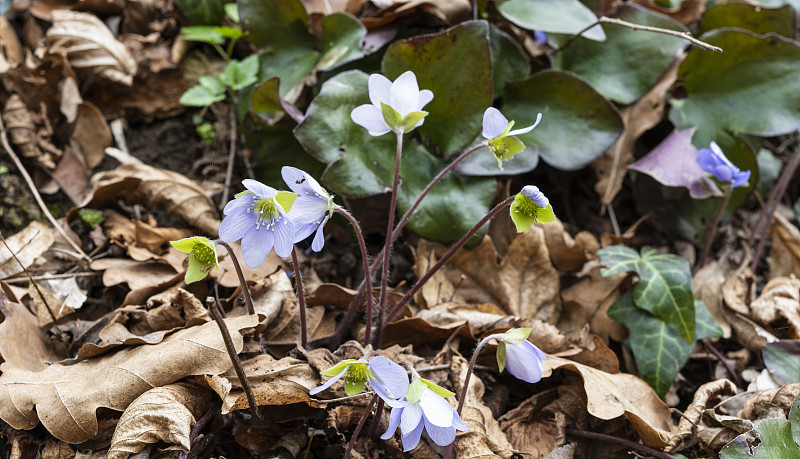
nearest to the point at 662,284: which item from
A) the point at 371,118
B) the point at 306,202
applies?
the point at 371,118

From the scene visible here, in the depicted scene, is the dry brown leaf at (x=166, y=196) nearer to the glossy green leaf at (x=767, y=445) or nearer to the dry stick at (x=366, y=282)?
the dry stick at (x=366, y=282)

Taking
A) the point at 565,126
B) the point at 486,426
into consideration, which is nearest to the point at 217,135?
the point at 565,126

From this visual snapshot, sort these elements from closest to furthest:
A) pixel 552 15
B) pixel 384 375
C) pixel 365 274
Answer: pixel 384 375, pixel 365 274, pixel 552 15

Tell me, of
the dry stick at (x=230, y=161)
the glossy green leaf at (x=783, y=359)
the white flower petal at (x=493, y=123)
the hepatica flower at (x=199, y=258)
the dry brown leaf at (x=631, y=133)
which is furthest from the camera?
the dry brown leaf at (x=631, y=133)

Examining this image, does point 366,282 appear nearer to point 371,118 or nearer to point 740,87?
point 371,118

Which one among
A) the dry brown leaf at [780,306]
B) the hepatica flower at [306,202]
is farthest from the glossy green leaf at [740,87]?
the hepatica flower at [306,202]

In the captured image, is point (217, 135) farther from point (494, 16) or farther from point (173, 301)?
point (494, 16)

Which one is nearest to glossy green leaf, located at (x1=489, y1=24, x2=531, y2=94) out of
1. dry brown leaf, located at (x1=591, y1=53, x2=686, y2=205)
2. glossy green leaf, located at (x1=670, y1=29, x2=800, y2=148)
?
dry brown leaf, located at (x1=591, y1=53, x2=686, y2=205)
